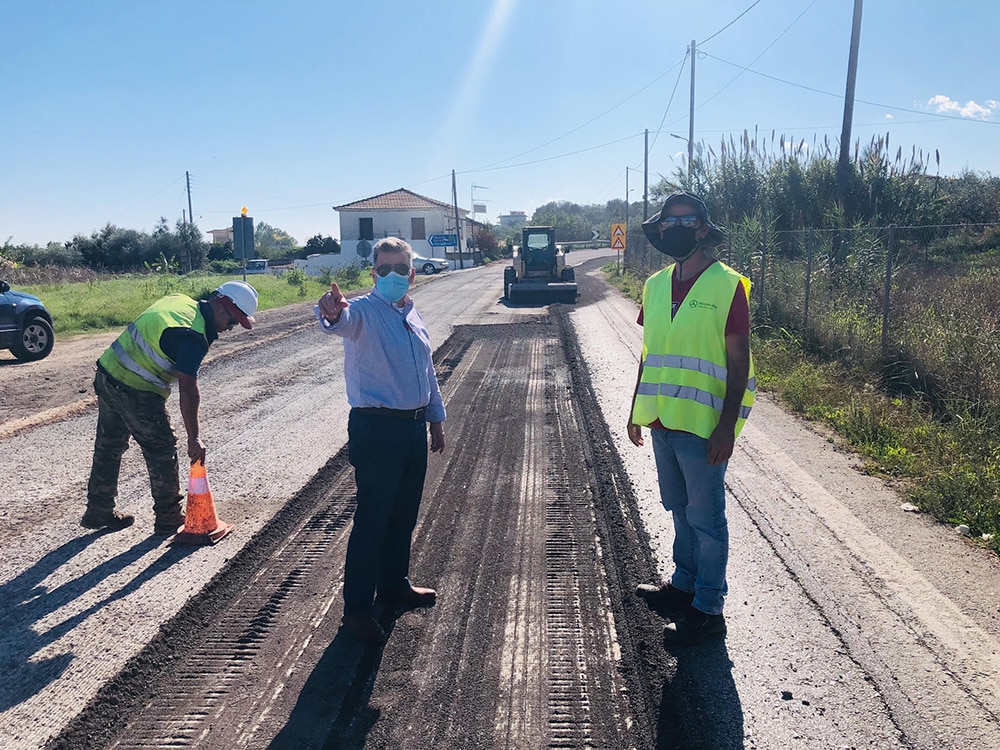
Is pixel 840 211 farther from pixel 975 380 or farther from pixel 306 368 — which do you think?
pixel 306 368

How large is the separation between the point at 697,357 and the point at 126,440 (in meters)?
3.93

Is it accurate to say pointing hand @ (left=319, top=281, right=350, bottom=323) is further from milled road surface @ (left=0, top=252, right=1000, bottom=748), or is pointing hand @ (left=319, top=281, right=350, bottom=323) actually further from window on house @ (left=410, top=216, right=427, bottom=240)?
window on house @ (left=410, top=216, right=427, bottom=240)

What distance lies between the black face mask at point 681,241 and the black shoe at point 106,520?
4.19 m

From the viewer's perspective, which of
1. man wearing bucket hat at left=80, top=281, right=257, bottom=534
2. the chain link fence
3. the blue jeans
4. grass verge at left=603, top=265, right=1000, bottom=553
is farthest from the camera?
the chain link fence

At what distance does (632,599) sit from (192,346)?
3124 mm

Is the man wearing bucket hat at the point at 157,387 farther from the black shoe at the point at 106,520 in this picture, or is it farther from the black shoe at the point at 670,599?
the black shoe at the point at 670,599

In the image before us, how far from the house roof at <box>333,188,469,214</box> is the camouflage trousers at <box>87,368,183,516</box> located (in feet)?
218

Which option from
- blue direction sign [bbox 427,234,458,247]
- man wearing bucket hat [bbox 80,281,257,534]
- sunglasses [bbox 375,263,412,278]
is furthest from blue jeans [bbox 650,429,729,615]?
blue direction sign [bbox 427,234,458,247]

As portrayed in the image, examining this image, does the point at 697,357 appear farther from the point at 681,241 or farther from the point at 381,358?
the point at 381,358

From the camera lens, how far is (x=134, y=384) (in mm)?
4969

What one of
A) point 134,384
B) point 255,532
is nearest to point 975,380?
point 255,532

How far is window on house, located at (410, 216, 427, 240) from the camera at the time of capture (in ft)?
228

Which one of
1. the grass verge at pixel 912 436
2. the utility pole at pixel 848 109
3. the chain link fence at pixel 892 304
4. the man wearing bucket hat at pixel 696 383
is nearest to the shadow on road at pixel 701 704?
the man wearing bucket hat at pixel 696 383

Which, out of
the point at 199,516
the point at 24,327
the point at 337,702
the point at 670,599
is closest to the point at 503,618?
the point at 670,599
